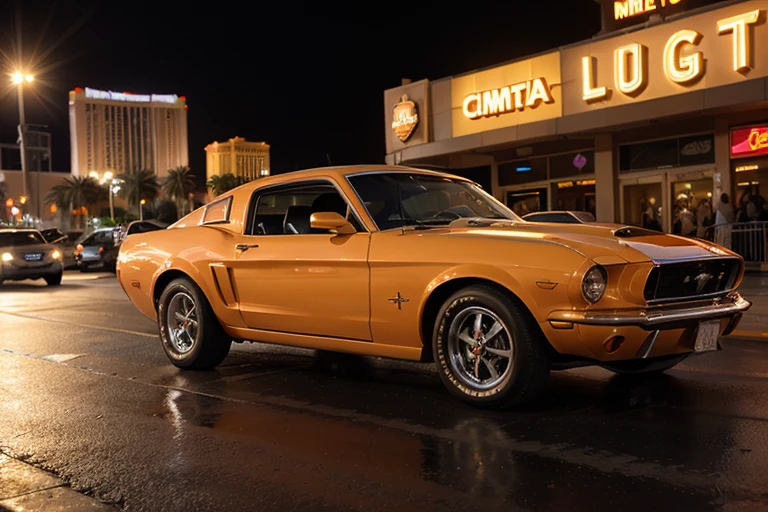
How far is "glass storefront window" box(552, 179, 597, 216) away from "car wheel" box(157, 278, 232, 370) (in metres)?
17.2

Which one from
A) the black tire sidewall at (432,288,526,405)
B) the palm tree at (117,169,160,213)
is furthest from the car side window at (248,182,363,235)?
the palm tree at (117,169,160,213)

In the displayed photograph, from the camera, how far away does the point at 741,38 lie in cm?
1655

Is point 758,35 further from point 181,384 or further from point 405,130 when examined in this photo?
point 181,384

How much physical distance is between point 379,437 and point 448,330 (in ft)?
2.83

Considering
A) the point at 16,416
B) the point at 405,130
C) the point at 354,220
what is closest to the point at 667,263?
the point at 354,220

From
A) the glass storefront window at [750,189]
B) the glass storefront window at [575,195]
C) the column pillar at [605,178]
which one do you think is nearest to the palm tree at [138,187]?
the glass storefront window at [575,195]

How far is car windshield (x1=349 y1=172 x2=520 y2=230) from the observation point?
5.57 metres

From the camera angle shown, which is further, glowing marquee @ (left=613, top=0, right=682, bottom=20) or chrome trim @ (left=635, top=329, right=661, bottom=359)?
glowing marquee @ (left=613, top=0, right=682, bottom=20)

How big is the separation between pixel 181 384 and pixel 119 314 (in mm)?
5966

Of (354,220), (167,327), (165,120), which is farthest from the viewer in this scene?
(165,120)

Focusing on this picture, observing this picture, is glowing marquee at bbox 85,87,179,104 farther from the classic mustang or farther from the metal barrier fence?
the classic mustang

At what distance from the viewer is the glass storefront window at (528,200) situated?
79.2 ft

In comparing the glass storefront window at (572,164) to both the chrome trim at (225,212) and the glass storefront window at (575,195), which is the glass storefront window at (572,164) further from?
the chrome trim at (225,212)

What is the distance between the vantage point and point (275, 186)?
6320 mm
